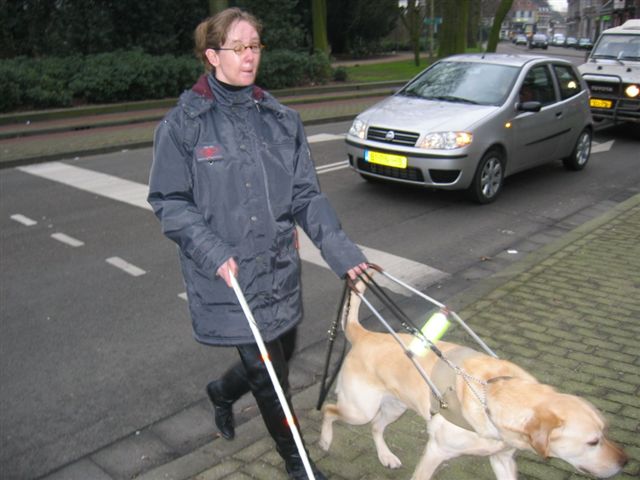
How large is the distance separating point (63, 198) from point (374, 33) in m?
36.5

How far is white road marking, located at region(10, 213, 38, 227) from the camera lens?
7918mm

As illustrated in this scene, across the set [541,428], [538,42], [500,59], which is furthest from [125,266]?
[538,42]

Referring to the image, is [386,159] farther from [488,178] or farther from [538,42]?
[538,42]

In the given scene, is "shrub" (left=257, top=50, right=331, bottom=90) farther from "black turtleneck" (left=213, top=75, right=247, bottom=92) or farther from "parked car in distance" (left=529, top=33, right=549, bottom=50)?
"parked car in distance" (left=529, top=33, right=549, bottom=50)

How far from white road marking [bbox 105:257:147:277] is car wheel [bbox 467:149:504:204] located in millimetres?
4394

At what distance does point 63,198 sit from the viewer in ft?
30.0

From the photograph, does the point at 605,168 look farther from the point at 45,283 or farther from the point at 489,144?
the point at 45,283

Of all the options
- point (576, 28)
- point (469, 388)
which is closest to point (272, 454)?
point (469, 388)

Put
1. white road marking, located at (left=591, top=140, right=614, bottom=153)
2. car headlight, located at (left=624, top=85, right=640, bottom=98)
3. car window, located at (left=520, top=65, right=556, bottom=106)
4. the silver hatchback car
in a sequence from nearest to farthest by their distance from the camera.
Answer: the silver hatchback car
car window, located at (left=520, top=65, right=556, bottom=106)
white road marking, located at (left=591, top=140, right=614, bottom=153)
car headlight, located at (left=624, top=85, right=640, bottom=98)

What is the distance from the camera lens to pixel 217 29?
2820 millimetres

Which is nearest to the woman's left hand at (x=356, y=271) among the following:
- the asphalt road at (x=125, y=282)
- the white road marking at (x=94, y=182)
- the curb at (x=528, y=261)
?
the asphalt road at (x=125, y=282)

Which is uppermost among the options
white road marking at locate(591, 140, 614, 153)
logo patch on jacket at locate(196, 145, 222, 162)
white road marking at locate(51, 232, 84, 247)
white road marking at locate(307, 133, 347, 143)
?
logo patch on jacket at locate(196, 145, 222, 162)

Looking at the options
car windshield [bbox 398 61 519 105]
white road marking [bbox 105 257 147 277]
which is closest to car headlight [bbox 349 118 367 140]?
car windshield [bbox 398 61 519 105]

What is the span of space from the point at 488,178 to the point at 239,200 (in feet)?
20.9
